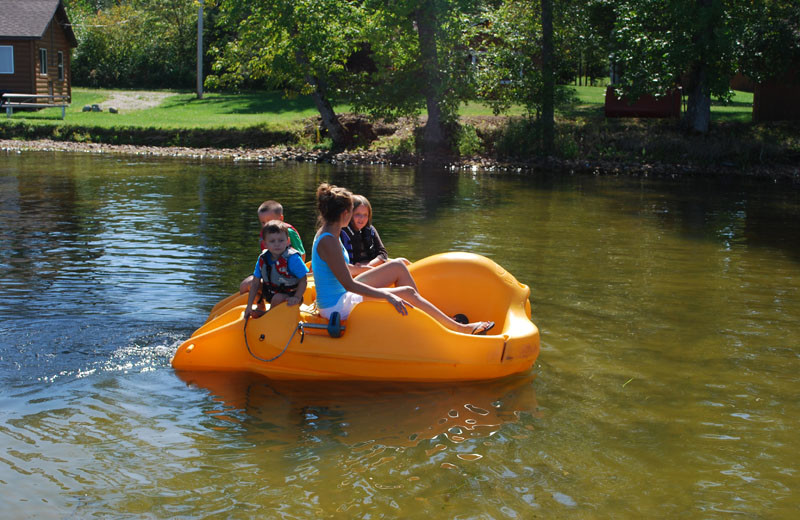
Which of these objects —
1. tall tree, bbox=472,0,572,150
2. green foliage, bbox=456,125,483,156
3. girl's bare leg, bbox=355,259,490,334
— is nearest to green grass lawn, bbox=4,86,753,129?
tall tree, bbox=472,0,572,150

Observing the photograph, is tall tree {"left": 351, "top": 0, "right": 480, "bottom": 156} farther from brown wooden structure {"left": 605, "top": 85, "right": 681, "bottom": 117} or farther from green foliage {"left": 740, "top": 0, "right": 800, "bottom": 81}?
green foliage {"left": 740, "top": 0, "right": 800, "bottom": 81}

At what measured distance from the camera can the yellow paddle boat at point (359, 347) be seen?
5449 millimetres

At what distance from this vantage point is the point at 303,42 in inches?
900

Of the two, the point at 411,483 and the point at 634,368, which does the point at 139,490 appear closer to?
A: the point at 411,483

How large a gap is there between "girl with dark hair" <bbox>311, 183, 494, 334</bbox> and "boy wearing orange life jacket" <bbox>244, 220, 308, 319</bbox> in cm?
19

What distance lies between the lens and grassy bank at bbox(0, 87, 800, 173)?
20656 millimetres

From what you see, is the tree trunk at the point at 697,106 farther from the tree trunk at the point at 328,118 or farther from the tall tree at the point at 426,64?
the tree trunk at the point at 328,118

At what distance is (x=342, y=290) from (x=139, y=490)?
1.98 m

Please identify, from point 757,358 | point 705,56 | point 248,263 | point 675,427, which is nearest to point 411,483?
point 675,427

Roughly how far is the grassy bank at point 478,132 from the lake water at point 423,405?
35.5ft

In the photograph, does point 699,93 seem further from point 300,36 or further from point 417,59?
point 300,36

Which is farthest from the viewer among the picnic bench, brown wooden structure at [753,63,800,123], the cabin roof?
the cabin roof

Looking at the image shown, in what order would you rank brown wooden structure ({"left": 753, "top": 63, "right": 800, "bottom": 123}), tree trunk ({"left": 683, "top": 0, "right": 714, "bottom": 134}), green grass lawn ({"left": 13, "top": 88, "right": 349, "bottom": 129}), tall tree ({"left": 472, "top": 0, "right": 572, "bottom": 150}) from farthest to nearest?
green grass lawn ({"left": 13, "top": 88, "right": 349, "bottom": 129}), brown wooden structure ({"left": 753, "top": 63, "right": 800, "bottom": 123}), tall tree ({"left": 472, "top": 0, "right": 572, "bottom": 150}), tree trunk ({"left": 683, "top": 0, "right": 714, "bottom": 134})

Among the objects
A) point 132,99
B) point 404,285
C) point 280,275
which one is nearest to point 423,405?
point 404,285
